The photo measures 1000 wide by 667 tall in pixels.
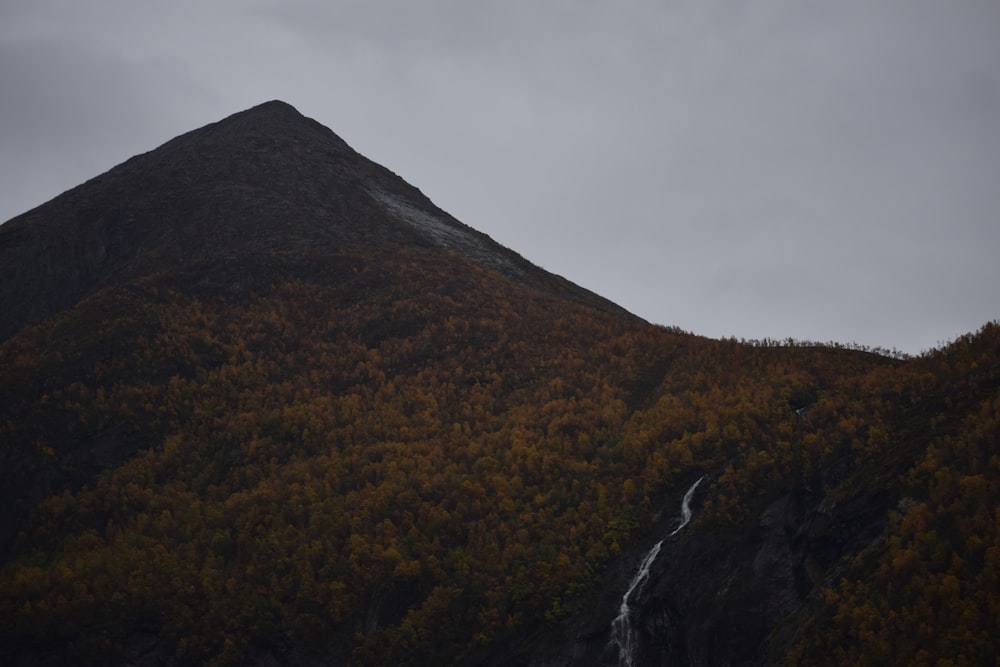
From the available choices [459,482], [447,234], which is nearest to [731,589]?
[459,482]

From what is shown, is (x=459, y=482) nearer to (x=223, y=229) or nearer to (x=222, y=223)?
(x=223, y=229)

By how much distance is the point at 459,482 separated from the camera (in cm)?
8075

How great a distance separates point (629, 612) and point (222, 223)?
10097 cm

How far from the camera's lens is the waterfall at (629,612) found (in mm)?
61375

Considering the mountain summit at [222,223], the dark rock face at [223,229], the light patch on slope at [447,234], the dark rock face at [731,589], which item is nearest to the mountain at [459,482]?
the dark rock face at [731,589]

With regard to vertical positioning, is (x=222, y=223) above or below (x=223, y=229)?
above

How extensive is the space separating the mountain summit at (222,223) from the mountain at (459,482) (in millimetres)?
1685

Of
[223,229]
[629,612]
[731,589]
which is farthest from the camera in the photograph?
Answer: [223,229]

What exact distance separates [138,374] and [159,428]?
9.75m

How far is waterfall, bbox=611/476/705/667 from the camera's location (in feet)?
201

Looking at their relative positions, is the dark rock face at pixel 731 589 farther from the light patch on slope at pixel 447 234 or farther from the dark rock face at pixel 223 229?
the light patch on slope at pixel 447 234

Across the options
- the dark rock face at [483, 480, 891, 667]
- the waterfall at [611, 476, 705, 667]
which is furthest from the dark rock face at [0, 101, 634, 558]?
the waterfall at [611, 476, 705, 667]

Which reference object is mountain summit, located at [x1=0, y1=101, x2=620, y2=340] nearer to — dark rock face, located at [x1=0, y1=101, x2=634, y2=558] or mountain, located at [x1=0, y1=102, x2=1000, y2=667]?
dark rock face, located at [x1=0, y1=101, x2=634, y2=558]

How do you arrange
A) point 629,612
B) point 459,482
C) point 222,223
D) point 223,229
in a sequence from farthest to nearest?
point 222,223 → point 223,229 → point 459,482 → point 629,612
